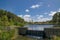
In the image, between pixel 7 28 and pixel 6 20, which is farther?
pixel 6 20

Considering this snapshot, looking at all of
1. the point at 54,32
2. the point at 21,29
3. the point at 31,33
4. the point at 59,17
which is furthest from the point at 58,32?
the point at 59,17

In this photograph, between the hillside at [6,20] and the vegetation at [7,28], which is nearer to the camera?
the vegetation at [7,28]

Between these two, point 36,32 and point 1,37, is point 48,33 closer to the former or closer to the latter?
point 36,32

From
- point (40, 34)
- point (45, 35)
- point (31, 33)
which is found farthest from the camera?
point (31, 33)

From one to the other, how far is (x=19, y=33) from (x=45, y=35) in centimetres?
671

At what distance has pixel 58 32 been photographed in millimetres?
21469

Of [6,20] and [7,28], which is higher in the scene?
[6,20]

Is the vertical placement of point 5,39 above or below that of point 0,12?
below

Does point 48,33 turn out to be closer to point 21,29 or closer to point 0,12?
point 21,29

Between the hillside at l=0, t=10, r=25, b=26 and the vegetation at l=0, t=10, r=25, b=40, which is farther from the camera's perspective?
the hillside at l=0, t=10, r=25, b=26

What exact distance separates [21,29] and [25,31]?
96 centimetres

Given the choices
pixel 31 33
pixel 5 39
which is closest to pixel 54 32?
pixel 31 33

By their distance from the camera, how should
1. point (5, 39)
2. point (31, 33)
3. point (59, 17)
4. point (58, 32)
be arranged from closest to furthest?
point (5, 39)
point (58, 32)
point (31, 33)
point (59, 17)

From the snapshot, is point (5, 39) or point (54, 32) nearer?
point (5, 39)
